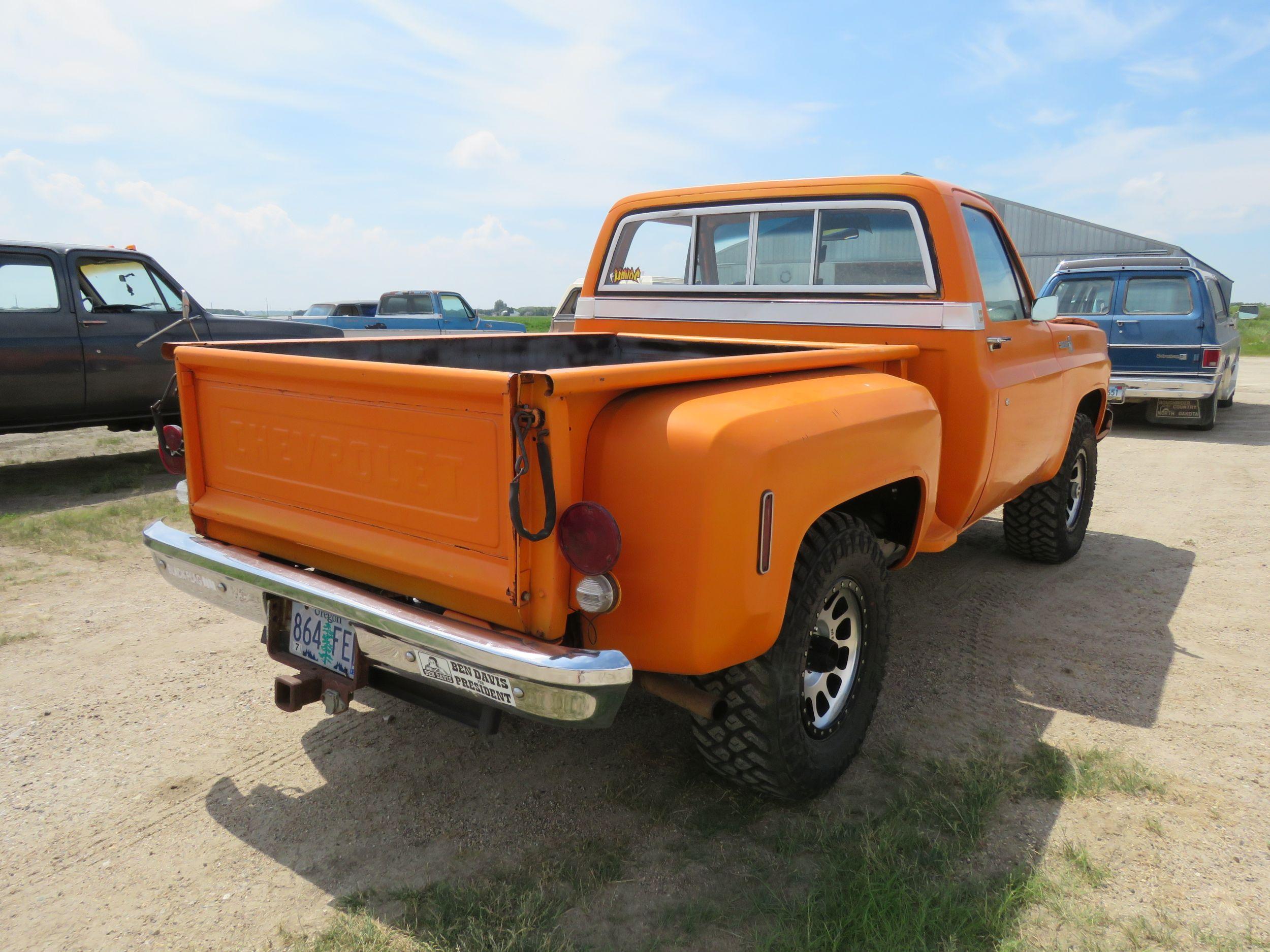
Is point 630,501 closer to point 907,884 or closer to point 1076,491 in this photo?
point 907,884

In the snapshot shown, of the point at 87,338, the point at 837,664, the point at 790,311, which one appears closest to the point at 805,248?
the point at 790,311

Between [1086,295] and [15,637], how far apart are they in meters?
11.3

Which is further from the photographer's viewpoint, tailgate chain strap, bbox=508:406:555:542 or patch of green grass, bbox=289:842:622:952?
patch of green grass, bbox=289:842:622:952

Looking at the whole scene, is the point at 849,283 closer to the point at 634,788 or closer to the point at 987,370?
the point at 987,370

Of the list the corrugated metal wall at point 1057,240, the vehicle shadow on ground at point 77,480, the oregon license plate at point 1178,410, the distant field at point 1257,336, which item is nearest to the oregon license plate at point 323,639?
the vehicle shadow on ground at point 77,480

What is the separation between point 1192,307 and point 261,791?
11.0 metres

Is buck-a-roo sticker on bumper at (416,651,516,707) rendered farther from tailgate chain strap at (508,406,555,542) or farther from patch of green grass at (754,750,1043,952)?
patch of green grass at (754,750,1043,952)

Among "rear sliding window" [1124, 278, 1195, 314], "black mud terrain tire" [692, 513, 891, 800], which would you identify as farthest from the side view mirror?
"rear sliding window" [1124, 278, 1195, 314]

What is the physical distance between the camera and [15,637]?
4.13 m

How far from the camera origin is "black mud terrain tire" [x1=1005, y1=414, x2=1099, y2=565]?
5082 millimetres

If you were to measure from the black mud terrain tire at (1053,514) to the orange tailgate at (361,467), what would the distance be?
3877 mm

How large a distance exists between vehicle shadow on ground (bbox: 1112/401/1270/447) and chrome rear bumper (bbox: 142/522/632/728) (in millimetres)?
10138

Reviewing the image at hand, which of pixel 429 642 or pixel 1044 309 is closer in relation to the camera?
pixel 429 642

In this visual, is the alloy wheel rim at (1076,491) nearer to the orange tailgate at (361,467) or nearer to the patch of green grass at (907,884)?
the patch of green grass at (907,884)
